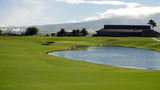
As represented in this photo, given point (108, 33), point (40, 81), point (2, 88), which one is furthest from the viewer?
point (108, 33)

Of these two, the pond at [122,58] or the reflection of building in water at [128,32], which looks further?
Answer: the reflection of building in water at [128,32]

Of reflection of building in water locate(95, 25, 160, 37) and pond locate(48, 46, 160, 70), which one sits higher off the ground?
reflection of building in water locate(95, 25, 160, 37)

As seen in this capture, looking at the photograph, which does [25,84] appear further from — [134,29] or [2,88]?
[134,29]

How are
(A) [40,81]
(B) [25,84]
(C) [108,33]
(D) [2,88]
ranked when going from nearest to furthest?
(D) [2,88]
(B) [25,84]
(A) [40,81]
(C) [108,33]

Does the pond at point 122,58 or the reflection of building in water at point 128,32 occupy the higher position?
the reflection of building in water at point 128,32

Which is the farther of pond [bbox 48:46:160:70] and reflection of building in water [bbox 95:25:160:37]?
reflection of building in water [bbox 95:25:160:37]

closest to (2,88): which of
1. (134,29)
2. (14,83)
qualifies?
(14,83)

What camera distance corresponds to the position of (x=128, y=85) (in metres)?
18.2

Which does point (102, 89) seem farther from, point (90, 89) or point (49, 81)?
point (49, 81)

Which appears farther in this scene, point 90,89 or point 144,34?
point 144,34

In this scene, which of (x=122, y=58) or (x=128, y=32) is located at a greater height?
(x=128, y=32)

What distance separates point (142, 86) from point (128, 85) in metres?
1.04

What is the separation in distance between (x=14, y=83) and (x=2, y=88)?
152 cm

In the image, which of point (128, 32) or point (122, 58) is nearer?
point (122, 58)
